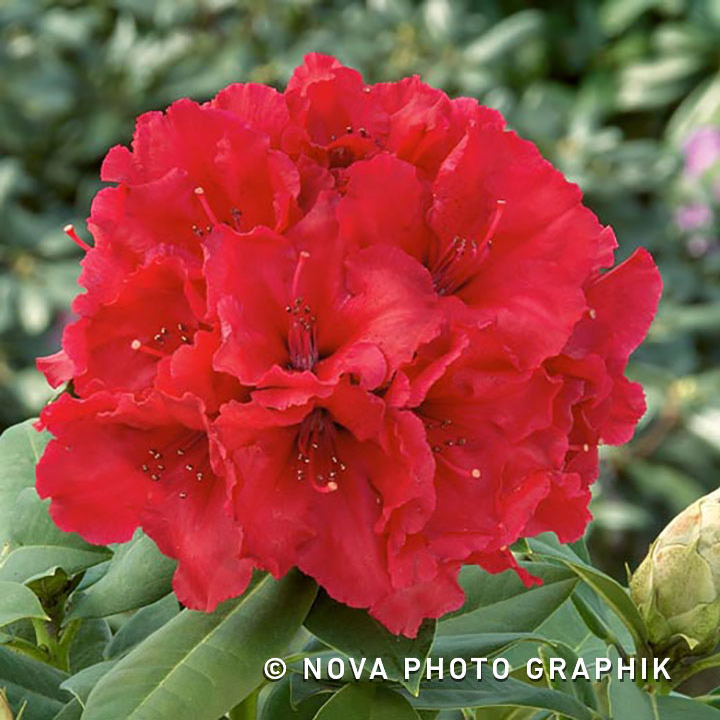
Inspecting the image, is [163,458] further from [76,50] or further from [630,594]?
[76,50]

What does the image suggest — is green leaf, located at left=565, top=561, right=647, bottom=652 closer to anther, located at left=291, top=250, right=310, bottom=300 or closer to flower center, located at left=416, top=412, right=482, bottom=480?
flower center, located at left=416, top=412, right=482, bottom=480

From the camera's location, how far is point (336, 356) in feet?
2.56

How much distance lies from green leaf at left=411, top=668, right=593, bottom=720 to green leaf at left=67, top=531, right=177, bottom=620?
0.16m

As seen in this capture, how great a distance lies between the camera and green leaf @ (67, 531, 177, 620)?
86cm

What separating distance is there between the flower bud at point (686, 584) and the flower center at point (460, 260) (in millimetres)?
204

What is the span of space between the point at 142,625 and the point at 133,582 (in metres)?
0.10

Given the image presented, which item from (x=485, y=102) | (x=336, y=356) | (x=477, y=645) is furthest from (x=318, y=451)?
(x=485, y=102)

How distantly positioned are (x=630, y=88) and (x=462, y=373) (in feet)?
9.22

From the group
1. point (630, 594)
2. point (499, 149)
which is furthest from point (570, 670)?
point (499, 149)

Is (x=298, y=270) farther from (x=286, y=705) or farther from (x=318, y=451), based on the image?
(x=286, y=705)

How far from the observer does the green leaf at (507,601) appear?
94 centimetres

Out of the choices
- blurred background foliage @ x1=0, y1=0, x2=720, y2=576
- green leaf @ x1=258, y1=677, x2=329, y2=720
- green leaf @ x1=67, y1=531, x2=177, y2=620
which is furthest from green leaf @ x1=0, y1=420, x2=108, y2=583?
blurred background foliage @ x1=0, y1=0, x2=720, y2=576

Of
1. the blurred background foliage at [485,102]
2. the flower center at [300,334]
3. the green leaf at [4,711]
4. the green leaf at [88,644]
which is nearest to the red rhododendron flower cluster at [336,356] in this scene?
the flower center at [300,334]

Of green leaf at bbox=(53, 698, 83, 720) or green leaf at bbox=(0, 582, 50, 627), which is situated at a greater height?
green leaf at bbox=(0, 582, 50, 627)
